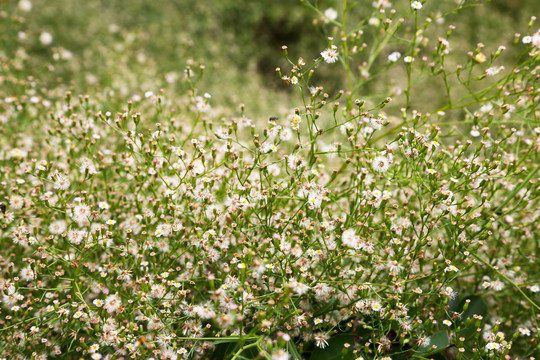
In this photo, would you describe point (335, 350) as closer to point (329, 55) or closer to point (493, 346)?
point (493, 346)

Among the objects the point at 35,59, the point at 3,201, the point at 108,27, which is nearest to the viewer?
the point at 3,201

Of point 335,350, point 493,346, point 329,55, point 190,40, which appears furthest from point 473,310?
point 190,40

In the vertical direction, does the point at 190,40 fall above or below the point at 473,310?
above

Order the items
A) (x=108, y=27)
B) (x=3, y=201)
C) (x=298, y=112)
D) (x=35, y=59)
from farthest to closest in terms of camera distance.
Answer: (x=108, y=27) → (x=35, y=59) → (x=3, y=201) → (x=298, y=112)

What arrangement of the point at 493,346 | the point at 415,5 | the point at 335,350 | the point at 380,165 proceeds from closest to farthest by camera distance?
the point at 493,346 → the point at 335,350 → the point at 380,165 → the point at 415,5

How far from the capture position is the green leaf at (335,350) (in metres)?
1.56

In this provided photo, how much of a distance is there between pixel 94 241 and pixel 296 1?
18.0 feet

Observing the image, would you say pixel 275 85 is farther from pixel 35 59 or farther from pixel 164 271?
pixel 164 271

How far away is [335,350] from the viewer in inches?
62.0

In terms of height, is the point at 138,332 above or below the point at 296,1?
below

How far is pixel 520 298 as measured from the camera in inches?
76.8

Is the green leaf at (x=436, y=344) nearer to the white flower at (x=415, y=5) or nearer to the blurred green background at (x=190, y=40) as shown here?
the white flower at (x=415, y=5)

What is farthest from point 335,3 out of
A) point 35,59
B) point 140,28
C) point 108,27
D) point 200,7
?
point 35,59

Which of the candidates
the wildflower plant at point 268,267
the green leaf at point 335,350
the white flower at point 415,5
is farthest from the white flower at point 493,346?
the white flower at point 415,5
